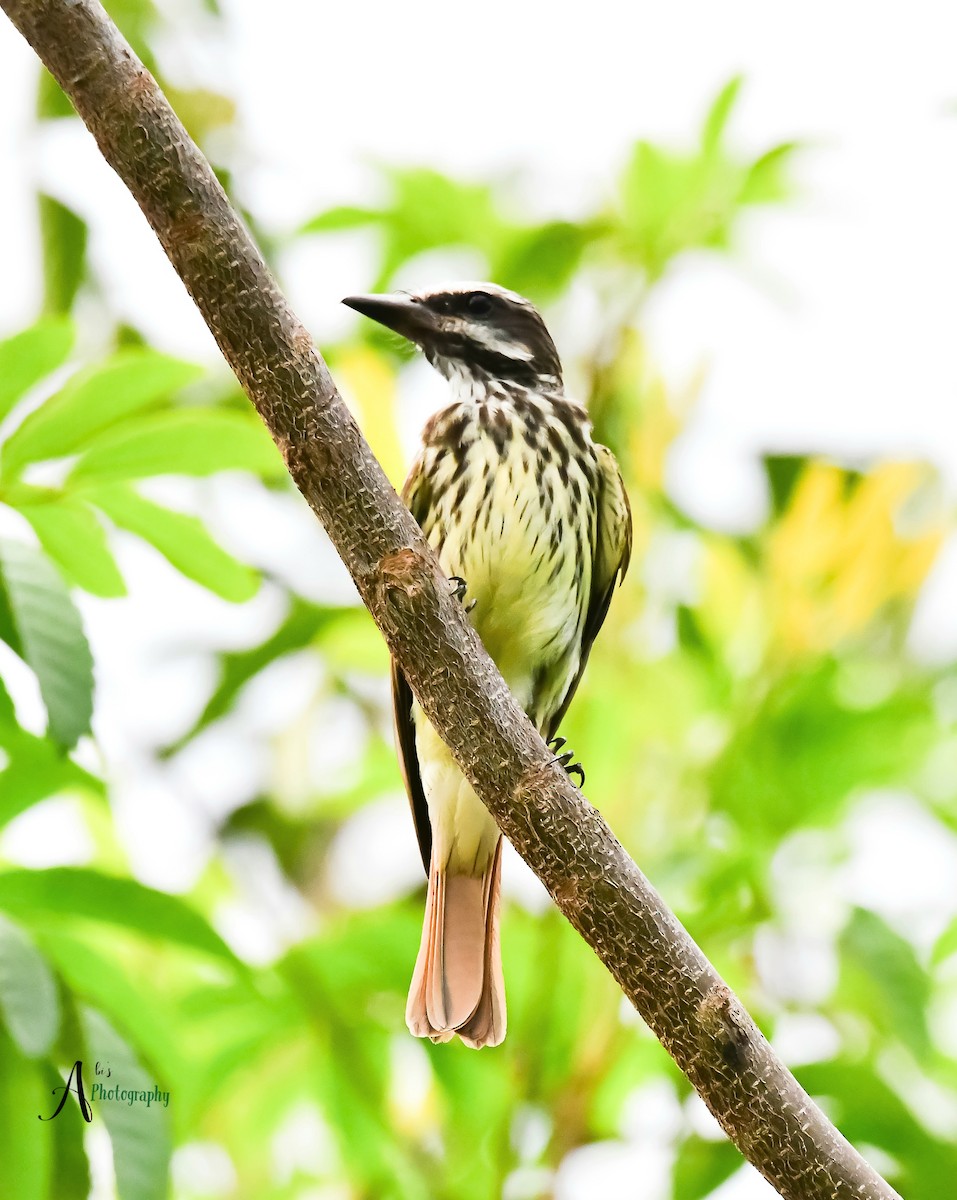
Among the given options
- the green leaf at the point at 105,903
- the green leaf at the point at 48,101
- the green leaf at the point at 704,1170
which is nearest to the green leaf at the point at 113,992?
the green leaf at the point at 105,903

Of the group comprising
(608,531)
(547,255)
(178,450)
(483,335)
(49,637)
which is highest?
(483,335)

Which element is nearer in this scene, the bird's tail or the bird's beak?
the bird's tail

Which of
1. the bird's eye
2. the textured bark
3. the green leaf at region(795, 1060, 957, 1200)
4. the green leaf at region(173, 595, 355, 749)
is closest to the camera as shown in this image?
the textured bark

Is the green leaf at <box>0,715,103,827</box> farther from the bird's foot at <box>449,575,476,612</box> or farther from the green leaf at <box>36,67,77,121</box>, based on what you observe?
the green leaf at <box>36,67,77,121</box>

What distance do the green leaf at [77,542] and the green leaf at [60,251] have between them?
77 centimetres

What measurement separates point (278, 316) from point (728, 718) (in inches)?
41.8

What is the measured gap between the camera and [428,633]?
1632 millimetres

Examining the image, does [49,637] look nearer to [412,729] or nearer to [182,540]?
[182,540]

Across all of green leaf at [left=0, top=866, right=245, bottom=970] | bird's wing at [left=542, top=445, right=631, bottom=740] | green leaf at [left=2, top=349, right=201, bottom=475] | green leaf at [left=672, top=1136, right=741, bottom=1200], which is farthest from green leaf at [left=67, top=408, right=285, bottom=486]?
bird's wing at [left=542, top=445, right=631, bottom=740]

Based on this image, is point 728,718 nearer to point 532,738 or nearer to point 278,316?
point 532,738

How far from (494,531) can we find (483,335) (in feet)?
1.70

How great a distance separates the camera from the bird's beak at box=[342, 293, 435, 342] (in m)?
2.67

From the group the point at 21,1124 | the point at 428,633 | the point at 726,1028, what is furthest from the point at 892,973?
the point at 21,1124

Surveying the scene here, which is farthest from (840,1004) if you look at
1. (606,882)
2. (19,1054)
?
(19,1054)
